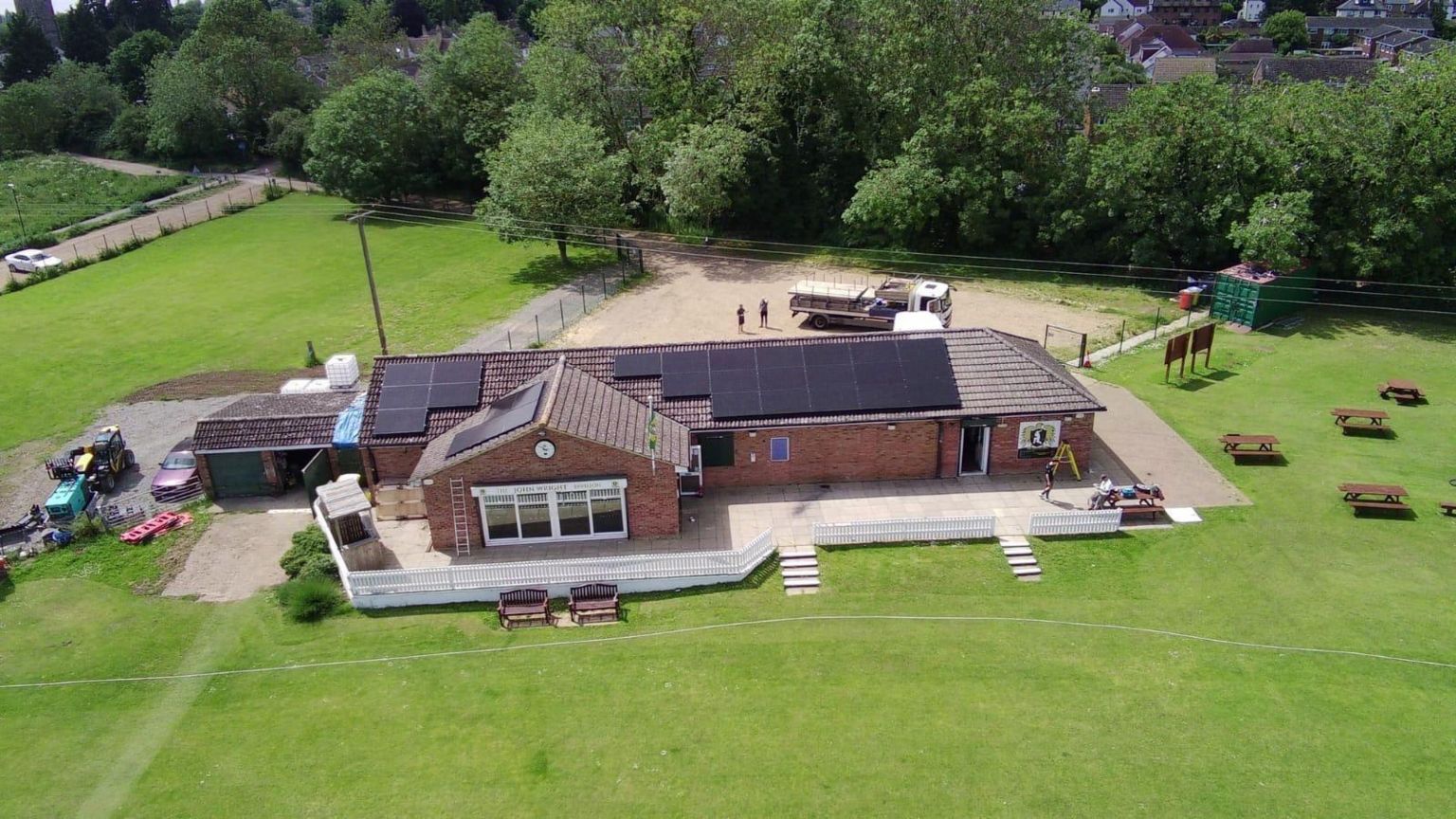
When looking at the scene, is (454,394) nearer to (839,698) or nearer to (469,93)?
(839,698)

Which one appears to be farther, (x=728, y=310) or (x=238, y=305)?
(x=238, y=305)

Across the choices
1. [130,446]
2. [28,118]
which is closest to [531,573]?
[130,446]

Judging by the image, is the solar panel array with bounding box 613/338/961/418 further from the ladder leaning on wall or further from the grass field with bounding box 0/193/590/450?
the grass field with bounding box 0/193/590/450

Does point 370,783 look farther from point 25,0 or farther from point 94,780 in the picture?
point 25,0

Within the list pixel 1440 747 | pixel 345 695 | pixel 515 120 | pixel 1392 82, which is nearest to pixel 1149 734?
pixel 1440 747

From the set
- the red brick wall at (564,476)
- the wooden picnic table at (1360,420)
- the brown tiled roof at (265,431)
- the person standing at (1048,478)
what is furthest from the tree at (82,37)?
the wooden picnic table at (1360,420)

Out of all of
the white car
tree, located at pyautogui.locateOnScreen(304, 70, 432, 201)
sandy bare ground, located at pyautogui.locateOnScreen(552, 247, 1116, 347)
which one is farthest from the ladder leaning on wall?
tree, located at pyautogui.locateOnScreen(304, 70, 432, 201)

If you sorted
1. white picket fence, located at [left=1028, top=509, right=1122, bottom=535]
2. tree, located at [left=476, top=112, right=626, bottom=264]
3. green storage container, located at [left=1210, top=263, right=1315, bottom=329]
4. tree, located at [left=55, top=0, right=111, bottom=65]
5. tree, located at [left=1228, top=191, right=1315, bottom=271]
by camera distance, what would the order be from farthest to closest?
tree, located at [left=55, top=0, right=111, bottom=65] → tree, located at [left=476, top=112, right=626, bottom=264] → tree, located at [left=1228, top=191, right=1315, bottom=271] → green storage container, located at [left=1210, top=263, right=1315, bottom=329] → white picket fence, located at [left=1028, top=509, right=1122, bottom=535]

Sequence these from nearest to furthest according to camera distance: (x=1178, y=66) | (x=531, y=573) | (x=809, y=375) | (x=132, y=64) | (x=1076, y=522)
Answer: (x=531, y=573) < (x=1076, y=522) < (x=809, y=375) < (x=132, y=64) < (x=1178, y=66)
